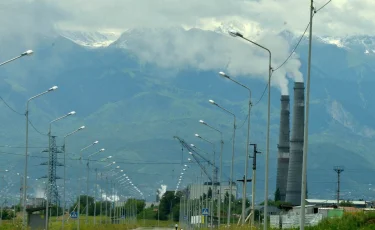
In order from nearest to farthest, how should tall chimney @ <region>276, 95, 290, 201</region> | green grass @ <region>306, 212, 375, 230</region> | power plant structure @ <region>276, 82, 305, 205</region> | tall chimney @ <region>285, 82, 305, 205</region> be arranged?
1. green grass @ <region>306, 212, 375, 230</region>
2. tall chimney @ <region>285, 82, 305, 205</region>
3. power plant structure @ <region>276, 82, 305, 205</region>
4. tall chimney @ <region>276, 95, 290, 201</region>

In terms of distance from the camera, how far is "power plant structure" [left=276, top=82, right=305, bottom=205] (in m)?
153

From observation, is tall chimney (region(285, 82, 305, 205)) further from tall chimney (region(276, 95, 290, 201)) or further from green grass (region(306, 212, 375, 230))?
green grass (region(306, 212, 375, 230))

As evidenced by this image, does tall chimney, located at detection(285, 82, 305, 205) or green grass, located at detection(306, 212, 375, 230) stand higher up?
tall chimney, located at detection(285, 82, 305, 205)

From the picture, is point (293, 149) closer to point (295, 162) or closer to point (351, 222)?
point (295, 162)

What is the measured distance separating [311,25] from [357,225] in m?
16.4

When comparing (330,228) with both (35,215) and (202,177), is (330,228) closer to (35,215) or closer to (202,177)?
(35,215)

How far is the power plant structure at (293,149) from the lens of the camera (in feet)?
501

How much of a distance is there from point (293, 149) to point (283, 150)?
793 inches

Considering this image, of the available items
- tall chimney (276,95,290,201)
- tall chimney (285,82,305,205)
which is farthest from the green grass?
tall chimney (276,95,290,201)

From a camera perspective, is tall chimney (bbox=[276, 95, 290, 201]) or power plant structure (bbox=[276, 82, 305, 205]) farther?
tall chimney (bbox=[276, 95, 290, 201])

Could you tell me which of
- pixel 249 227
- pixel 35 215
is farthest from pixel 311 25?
pixel 35 215

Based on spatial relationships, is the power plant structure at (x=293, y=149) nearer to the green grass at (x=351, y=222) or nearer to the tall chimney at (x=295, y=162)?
the tall chimney at (x=295, y=162)

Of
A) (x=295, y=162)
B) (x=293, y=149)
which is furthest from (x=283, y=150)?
(x=295, y=162)

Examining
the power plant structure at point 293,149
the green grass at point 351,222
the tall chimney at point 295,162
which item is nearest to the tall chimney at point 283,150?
the power plant structure at point 293,149
